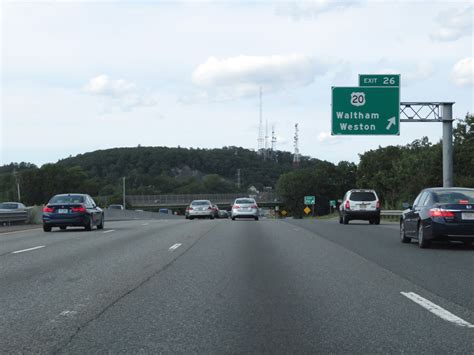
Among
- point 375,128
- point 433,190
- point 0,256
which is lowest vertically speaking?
point 0,256

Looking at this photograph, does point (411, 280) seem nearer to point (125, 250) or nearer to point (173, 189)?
point (125, 250)

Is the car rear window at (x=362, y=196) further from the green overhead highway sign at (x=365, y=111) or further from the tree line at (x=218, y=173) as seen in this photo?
the tree line at (x=218, y=173)

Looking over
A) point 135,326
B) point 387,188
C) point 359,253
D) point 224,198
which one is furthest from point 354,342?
point 224,198

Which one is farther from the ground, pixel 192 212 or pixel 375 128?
pixel 375 128

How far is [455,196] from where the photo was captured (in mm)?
17422

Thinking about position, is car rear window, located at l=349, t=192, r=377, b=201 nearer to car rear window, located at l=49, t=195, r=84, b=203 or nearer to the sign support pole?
the sign support pole

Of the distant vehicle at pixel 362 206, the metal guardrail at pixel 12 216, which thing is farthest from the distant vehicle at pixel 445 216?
the metal guardrail at pixel 12 216

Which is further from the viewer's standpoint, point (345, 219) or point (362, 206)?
point (345, 219)

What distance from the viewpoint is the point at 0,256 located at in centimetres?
1578

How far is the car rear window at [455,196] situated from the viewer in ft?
56.3

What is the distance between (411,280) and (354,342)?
489 centimetres

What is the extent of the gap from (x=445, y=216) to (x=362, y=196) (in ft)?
63.5

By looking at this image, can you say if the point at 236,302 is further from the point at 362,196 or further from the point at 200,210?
the point at 200,210

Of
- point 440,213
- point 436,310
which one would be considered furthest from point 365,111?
point 436,310
